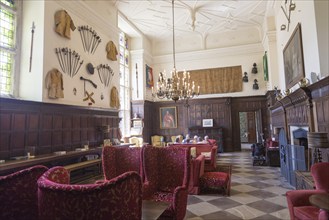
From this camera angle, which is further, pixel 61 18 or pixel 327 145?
pixel 61 18

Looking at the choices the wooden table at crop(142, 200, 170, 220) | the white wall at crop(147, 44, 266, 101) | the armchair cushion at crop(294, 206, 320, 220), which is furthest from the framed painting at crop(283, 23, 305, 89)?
the white wall at crop(147, 44, 266, 101)

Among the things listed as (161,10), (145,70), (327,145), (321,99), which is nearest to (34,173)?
(327,145)

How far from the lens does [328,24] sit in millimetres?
3867

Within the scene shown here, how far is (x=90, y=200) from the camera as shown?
3.52 feet

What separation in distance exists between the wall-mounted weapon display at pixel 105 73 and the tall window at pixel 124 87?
2805 mm

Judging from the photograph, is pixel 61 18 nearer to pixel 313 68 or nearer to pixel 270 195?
pixel 313 68

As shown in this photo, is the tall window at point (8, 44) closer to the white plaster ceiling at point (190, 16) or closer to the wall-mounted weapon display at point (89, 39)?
the wall-mounted weapon display at point (89, 39)

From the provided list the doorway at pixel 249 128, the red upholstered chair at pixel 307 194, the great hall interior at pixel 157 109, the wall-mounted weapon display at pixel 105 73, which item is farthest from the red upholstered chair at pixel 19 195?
the doorway at pixel 249 128

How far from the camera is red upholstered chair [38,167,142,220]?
1.08 meters

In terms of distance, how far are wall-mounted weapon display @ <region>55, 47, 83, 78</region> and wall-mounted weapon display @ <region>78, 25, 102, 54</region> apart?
2.07 ft

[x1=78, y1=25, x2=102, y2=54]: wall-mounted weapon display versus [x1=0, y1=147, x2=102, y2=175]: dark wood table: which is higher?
[x1=78, y1=25, x2=102, y2=54]: wall-mounted weapon display

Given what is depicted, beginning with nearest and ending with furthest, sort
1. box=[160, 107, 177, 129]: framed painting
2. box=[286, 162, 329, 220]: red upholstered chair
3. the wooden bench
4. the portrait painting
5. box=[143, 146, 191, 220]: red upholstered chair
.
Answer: box=[286, 162, 329, 220]: red upholstered chair
box=[143, 146, 191, 220]: red upholstered chair
the wooden bench
the portrait painting
box=[160, 107, 177, 129]: framed painting

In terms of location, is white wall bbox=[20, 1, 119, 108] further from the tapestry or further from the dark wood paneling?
the tapestry

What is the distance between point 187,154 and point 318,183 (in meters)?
1.59
